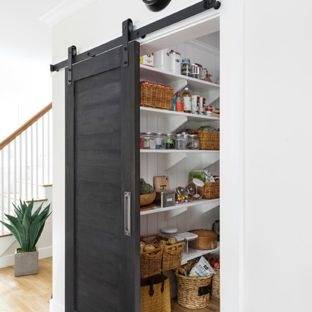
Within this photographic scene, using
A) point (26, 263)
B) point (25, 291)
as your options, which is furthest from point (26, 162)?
point (25, 291)

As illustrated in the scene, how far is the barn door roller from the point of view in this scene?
1.60m

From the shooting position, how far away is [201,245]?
310 centimetres

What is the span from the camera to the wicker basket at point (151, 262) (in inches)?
97.5

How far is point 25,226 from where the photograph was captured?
3.58 metres

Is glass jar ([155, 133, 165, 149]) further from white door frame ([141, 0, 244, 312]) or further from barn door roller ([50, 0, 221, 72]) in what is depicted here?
white door frame ([141, 0, 244, 312])

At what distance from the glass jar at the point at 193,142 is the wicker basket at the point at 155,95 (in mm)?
422

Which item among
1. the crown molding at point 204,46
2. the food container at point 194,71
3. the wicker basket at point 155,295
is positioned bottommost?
the wicker basket at point 155,295

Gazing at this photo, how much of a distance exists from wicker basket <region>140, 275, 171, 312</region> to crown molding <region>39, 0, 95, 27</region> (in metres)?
2.16

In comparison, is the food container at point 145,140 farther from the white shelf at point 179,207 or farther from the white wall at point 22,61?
the white wall at point 22,61

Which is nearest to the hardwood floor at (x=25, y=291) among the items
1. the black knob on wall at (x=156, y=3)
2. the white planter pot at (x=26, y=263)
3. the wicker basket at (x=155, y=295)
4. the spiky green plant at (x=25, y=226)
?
the white planter pot at (x=26, y=263)

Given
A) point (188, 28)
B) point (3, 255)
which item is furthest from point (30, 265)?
point (188, 28)
